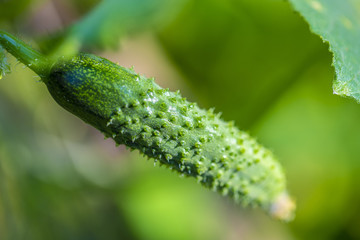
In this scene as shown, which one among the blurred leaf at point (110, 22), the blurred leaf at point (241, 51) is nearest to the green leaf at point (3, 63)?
the blurred leaf at point (110, 22)

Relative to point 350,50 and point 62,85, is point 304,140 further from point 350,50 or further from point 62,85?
point 62,85

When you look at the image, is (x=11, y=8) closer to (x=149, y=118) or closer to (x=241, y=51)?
(x=149, y=118)

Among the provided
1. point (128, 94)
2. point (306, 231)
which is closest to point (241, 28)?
point (306, 231)

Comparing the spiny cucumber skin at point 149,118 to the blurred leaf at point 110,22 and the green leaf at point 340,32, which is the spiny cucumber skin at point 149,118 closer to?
the green leaf at point 340,32

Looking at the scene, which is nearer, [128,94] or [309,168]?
[128,94]

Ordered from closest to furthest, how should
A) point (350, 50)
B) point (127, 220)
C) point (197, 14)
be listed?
1. point (350, 50)
2. point (197, 14)
3. point (127, 220)

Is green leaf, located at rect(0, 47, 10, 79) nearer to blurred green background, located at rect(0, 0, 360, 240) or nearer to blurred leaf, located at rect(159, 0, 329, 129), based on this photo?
blurred green background, located at rect(0, 0, 360, 240)
